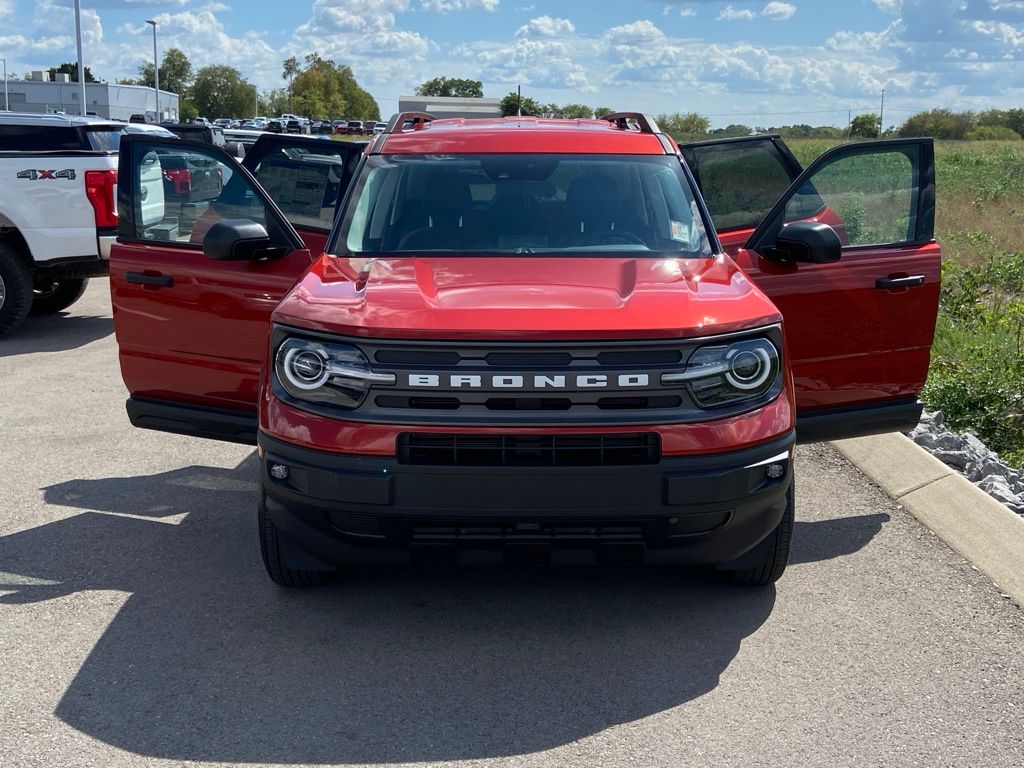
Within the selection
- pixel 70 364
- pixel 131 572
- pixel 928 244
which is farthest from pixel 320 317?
pixel 70 364

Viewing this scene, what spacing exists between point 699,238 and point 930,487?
198cm

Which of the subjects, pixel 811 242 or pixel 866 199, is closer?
pixel 811 242

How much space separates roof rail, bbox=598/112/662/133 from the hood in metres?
1.36

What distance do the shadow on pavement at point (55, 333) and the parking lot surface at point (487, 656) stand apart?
514 cm

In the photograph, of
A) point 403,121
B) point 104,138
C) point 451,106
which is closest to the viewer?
point 403,121

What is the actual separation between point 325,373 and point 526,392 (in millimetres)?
709

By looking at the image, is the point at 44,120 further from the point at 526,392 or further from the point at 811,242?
the point at 526,392

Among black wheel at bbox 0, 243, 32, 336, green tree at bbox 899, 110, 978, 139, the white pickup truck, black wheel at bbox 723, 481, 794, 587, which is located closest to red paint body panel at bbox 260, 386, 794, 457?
black wheel at bbox 723, 481, 794, 587

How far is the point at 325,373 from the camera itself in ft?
14.3

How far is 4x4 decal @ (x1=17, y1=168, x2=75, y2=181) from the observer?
11312 millimetres

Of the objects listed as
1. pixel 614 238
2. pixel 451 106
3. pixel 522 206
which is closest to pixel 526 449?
pixel 614 238

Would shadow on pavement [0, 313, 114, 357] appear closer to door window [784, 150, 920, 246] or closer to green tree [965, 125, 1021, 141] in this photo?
door window [784, 150, 920, 246]

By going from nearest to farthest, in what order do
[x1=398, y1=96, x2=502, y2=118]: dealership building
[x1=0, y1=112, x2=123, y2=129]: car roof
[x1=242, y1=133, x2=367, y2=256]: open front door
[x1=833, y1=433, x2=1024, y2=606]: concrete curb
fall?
1. [x1=833, y1=433, x2=1024, y2=606]: concrete curb
2. [x1=242, y1=133, x2=367, y2=256]: open front door
3. [x1=0, y1=112, x2=123, y2=129]: car roof
4. [x1=398, y1=96, x2=502, y2=118]: dealership building

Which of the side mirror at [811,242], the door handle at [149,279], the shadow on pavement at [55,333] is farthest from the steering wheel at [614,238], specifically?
the shadow on pavement at [55,333]
